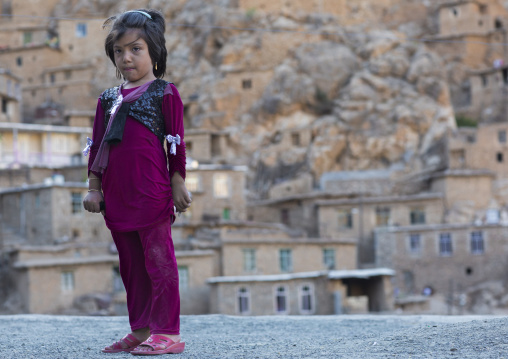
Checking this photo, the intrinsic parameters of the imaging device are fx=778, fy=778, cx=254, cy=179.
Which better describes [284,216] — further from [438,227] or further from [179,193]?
[179,193]

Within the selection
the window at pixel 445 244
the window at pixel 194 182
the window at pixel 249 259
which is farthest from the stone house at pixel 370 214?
the window at pixel 249 259

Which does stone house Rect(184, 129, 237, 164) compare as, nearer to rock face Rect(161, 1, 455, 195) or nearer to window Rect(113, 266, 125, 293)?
rock face Rect(161, 1, 455, 195)

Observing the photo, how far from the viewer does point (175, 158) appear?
6695 mm

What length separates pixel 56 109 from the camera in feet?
177

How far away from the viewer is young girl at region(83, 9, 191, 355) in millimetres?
6516

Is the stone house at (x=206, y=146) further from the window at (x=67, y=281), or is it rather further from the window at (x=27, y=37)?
the window at (x=27, y=37)

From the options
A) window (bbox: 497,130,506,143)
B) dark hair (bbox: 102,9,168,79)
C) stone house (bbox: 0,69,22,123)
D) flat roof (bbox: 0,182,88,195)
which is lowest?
dark hair (bbox: 102,9,168,79)

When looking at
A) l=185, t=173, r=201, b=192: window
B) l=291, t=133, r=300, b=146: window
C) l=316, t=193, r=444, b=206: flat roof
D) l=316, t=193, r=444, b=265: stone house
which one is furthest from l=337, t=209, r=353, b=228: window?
l=291, t=133, r=300, b=146: window

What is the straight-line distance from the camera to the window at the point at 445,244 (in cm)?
3944

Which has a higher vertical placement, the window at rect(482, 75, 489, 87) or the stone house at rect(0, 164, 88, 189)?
the window at rect(482, 75, 489, 87)

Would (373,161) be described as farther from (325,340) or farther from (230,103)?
(325,340)

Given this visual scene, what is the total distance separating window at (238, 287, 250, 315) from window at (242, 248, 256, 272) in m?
3.90

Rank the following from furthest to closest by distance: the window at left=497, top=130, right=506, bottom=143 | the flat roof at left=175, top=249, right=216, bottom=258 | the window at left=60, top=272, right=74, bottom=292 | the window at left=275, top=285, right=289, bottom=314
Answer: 1. the window at left=497, top=130, right=506, bottom=143
2. the flat roof at left=175, top=249, right=216, bottom=258
3. the window at left=275, top=285, right=289, bottom=314
4. the window at left=60, top=272, right=74, bottom=292

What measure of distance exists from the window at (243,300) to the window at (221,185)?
38.8 ft
